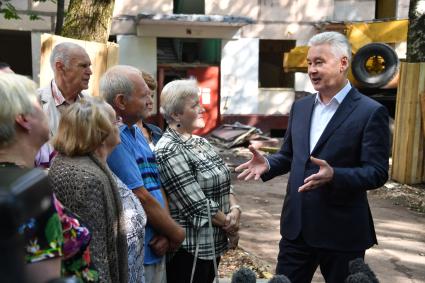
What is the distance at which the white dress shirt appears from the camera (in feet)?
9.51

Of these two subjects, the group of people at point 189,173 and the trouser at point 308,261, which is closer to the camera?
the group of people at point 189,173

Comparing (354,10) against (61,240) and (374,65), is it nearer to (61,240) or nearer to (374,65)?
(374,65)

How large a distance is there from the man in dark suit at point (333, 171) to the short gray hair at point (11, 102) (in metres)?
1.53

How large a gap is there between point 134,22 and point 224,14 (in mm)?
3033

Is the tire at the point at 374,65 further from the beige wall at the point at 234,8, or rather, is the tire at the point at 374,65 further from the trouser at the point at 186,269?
the trouser at the point at 186,269

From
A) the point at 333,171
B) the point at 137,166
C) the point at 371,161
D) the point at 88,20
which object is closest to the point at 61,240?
the point at 137,166

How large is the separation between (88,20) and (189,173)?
9.99 feet

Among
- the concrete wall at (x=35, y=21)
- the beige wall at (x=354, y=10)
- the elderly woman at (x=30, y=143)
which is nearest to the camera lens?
the elderly woman at (x=30, y=143)

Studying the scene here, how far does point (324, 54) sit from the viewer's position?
112 inches

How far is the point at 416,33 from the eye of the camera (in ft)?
29.8

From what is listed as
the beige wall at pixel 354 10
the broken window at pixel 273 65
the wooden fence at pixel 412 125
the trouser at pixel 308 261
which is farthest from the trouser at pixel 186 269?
the beige wall at pixel 354 10

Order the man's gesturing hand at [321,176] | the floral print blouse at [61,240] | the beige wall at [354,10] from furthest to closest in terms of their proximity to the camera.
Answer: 1. the beige wall at [354,10]
2. the man's gesturing hand at [321,176]
3. the floral print blouse at [61,240]

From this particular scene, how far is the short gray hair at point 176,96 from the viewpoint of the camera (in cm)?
312

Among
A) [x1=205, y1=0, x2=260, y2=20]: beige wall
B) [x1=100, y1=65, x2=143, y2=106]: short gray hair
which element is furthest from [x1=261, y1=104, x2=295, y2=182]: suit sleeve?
[x1=205, y1=0, x2=260, y2=20]: beige wall
